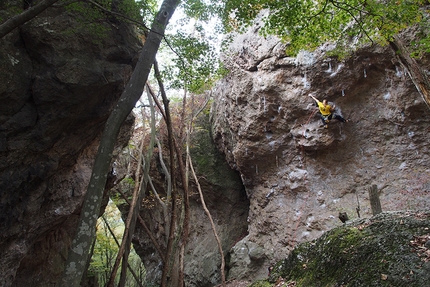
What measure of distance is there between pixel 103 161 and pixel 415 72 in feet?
22.3

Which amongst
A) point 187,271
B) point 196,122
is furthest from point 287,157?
point 187,271

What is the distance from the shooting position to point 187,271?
1541cm

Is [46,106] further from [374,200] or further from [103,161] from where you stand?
[374,200]

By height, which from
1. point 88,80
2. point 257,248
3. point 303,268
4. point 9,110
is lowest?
point 303,268

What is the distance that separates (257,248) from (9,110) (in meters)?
10.3

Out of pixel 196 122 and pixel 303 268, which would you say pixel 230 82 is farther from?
pixel 303 268

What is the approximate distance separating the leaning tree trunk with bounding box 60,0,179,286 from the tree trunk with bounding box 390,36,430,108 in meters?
5.29

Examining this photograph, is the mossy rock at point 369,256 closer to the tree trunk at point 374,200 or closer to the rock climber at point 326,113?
the tree trunk at point 374,200

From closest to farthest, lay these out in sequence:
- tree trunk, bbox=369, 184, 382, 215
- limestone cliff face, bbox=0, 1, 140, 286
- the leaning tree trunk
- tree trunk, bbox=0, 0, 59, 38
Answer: tree trunk, bbox=0, 0, 59, 38, the leaning tree trunk, limestone cliff face, bbox=0, 1, 140, 286, tree trunk, bbox=369, 184, 382, 215

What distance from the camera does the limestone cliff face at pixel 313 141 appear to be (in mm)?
9906

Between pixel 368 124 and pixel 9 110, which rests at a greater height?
pixel 368 124

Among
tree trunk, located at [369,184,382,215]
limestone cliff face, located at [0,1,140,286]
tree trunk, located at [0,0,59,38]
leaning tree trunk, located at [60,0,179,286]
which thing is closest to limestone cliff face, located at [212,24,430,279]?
tree trunk, located at [369,184,382,215]

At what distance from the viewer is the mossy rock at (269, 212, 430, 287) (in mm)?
2852

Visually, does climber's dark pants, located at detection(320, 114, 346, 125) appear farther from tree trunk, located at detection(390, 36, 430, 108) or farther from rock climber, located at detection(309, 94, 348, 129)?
tree trunk, located at detection(390, 36, 430, 108)
